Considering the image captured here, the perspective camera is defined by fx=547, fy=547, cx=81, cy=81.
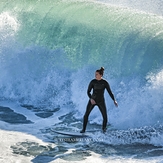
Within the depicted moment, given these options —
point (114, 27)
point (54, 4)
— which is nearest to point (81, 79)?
point (114, 27)

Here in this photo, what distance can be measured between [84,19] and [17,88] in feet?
10.7

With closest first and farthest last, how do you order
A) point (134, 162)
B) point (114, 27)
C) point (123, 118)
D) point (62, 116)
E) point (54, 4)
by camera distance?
point (134, 162)
point (123, 118)
point (62, 116)
point (114, 27)
point (54, 4)

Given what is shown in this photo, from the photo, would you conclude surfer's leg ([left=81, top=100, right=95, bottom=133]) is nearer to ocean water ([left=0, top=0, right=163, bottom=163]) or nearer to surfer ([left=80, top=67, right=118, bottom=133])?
surfer ([left=80, top=67, right=118, bottom=133])

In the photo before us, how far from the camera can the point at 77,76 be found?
54.1ft

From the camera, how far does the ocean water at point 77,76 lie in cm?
1232

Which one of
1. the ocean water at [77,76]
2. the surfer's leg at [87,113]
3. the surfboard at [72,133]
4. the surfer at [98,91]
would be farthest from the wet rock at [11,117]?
the surfer at [98,91]

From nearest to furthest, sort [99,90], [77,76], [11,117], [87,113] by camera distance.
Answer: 1. [99,90]
2. [87,113]
3. [11,117]
4. [77,76]

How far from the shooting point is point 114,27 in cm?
1728

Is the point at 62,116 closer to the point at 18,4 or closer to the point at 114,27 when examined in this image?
the point at 114,27

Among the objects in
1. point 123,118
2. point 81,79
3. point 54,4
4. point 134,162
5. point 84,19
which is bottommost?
point 134,162

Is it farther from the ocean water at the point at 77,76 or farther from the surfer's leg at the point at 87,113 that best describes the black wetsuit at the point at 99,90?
the ocean water at the point at 77,76

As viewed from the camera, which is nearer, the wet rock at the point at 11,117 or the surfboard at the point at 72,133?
the surfboard at the point at 72,133

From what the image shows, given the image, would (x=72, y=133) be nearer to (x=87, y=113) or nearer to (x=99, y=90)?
(x=87, y=113)

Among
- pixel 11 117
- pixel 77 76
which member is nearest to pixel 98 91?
pixel 11 117
